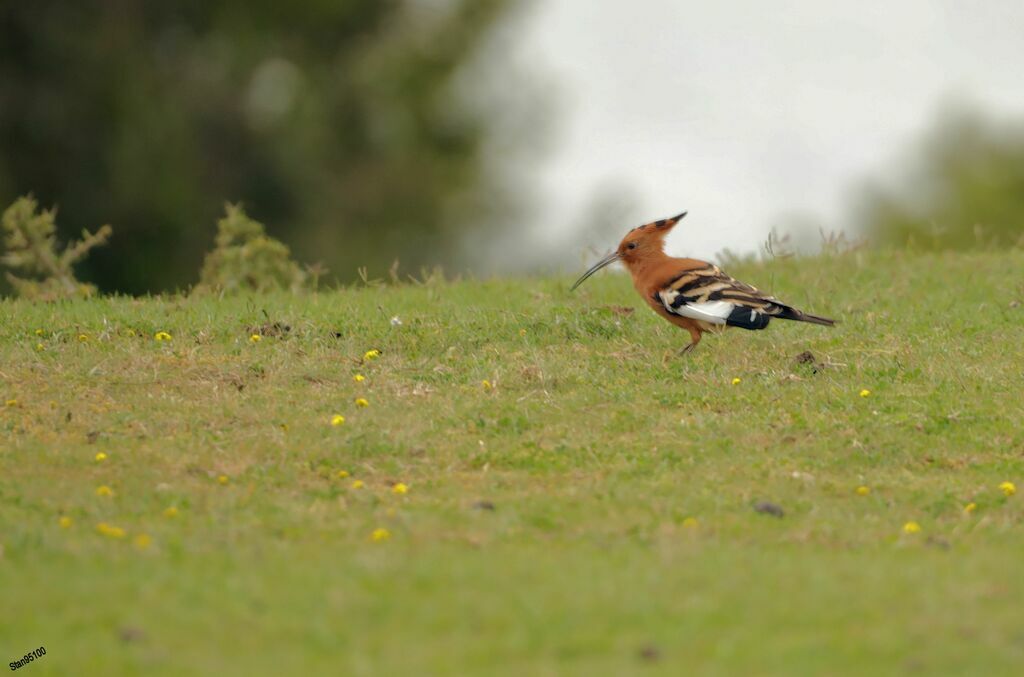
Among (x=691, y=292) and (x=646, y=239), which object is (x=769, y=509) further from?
(x=646, y=239)

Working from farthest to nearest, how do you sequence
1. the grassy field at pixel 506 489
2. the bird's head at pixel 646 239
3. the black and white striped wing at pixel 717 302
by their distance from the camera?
the bird's head at pixel 646 239, the black and white striped wing at pixel 717 302, the grassy field at pixel 506 489

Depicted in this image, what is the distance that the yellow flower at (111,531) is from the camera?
8.02 m

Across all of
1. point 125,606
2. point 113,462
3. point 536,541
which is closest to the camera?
point 125,606

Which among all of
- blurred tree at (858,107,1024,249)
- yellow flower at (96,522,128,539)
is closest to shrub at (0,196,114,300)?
yellow flower at (96,522,128,539)

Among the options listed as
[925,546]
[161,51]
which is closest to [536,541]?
[925,546]

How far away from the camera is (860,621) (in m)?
6.59

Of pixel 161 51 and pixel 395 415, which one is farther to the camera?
pixel 161 51

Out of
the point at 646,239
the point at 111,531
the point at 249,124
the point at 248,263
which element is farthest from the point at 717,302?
the point at 249,124

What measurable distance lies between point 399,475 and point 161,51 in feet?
84.3

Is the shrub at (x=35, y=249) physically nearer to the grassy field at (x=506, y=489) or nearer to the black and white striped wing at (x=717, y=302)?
the grassy field at (x=506, y=489)

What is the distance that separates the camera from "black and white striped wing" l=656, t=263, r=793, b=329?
445 inches

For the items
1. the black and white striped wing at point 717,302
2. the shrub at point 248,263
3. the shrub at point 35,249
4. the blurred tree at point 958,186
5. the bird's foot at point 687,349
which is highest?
the blurred tree at point 958,186

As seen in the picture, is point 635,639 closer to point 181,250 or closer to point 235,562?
point 235,562

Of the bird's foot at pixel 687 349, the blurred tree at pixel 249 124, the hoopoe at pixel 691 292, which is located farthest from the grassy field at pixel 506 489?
the blurred tree at pixel 249 124
